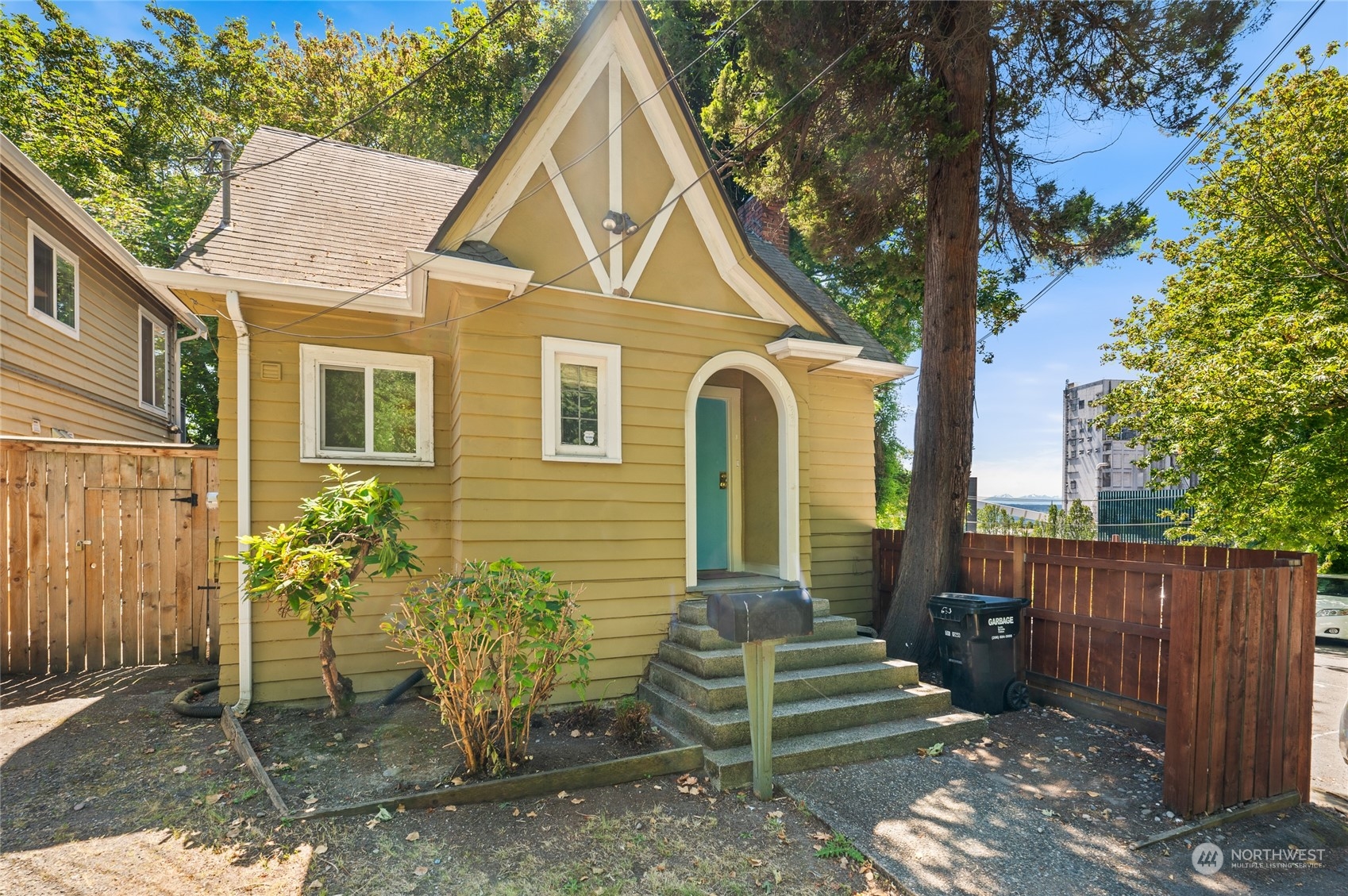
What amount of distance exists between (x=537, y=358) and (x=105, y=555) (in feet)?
17.3

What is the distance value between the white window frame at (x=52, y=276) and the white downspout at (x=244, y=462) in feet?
17.1

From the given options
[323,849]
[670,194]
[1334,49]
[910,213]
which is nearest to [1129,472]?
[1334,49]

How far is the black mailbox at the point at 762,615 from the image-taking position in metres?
3.81

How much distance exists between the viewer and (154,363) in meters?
12.4

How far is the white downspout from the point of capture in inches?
213

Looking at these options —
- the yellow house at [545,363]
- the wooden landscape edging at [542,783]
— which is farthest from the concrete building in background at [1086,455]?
the wooden landscape edging at [542,783]

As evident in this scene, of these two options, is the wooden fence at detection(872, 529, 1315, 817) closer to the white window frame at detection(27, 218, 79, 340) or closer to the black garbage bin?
the black garbage bin

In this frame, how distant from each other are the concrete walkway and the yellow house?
2.99ft

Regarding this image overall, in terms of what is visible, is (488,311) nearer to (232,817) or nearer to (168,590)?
(232,817)

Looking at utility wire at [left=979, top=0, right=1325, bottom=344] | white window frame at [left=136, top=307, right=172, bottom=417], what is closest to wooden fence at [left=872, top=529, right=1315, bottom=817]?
utility wire at [left=979, top=0, right=1325, bottom=344]

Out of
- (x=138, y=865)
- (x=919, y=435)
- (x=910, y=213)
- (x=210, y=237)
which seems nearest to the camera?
(x=138, y=865)

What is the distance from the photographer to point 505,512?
534cm

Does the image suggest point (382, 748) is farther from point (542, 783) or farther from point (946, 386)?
point (946, 386)

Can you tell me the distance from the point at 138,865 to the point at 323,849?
845 mm
